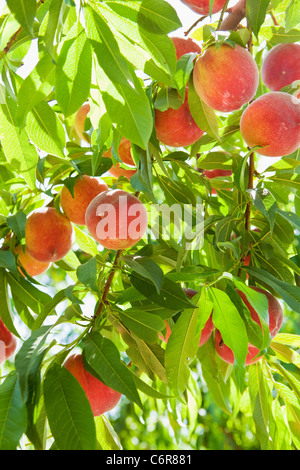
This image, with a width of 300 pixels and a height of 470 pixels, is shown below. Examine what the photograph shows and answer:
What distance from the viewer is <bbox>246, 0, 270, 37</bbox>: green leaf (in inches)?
44.4

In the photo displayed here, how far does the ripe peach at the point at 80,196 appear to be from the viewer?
136cm

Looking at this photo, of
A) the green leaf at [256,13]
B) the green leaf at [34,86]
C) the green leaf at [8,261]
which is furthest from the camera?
the green leaf at [8,261]

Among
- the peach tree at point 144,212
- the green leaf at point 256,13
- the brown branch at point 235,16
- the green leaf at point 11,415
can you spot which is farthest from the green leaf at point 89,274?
the brown branch at point 235,16

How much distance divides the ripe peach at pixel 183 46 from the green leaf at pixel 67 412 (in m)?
0.74

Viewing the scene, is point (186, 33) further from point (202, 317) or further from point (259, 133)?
point (202, 317)

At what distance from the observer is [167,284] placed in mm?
1098

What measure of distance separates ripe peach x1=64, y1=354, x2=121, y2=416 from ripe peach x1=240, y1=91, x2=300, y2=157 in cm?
A: 58

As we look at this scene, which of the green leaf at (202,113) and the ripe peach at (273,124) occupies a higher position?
the green leaf at (202,113)

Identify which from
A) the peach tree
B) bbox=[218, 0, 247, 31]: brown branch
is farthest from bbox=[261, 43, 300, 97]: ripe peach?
bbox=[218, 0, 247, 31]: brown branch

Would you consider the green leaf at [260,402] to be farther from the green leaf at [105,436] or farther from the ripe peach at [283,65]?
the ripe peach at [283,65]

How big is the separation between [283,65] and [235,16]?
0.53ft

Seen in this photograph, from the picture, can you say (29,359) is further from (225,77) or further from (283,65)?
(283,65)

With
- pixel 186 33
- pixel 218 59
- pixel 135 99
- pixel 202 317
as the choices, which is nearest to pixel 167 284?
pixel 202 317
